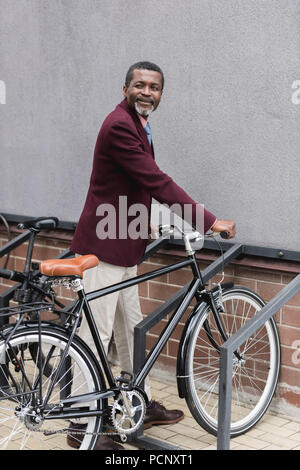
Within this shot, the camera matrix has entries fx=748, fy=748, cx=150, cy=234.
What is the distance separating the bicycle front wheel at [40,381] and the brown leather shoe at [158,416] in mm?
530

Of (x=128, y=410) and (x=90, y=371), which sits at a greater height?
(x=90, y=371)

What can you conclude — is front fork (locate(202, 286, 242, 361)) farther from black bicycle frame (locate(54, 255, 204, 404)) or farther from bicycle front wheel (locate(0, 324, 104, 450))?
bicycle front wheel (locate(0, 324, 104, 450))

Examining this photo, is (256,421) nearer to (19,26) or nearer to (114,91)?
(114,91)

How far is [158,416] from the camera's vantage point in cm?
454

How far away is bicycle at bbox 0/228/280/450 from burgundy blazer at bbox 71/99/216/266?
223mm

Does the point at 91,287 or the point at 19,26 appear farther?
the point at 19,26

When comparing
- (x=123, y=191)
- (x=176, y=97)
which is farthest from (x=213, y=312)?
(x=176, y=97)

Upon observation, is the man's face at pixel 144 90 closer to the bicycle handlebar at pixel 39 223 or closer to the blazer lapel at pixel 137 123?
the blazer lapel at pixel 137 123

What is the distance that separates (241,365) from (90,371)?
110 centimetres

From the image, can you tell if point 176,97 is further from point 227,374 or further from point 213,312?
point 227,374

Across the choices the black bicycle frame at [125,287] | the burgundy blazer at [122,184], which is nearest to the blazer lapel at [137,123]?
the burgundy blazer at [122,184]
